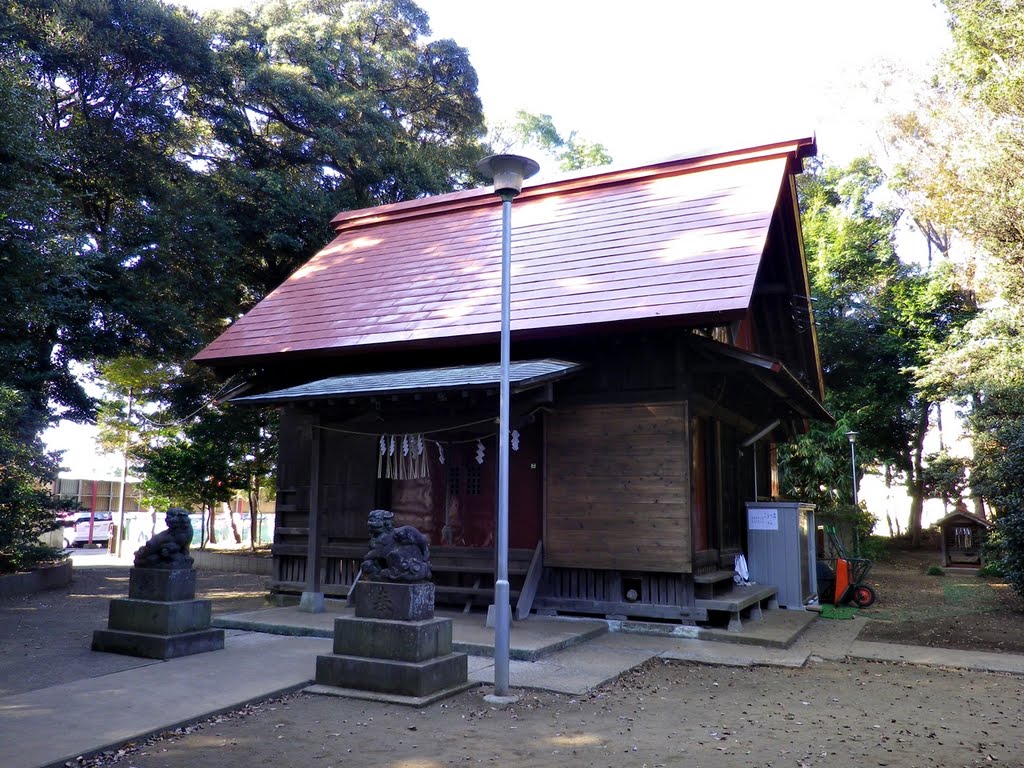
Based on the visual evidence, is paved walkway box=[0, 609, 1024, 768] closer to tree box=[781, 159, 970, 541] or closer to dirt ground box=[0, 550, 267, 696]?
dirt ground box=[0, 550, 267, 696]

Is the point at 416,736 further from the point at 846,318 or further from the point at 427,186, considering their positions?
the point at 846,318

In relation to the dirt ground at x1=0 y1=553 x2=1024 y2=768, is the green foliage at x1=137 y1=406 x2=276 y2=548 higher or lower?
higher

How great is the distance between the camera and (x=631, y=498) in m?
9.50

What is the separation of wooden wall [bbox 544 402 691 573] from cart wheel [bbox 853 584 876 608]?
5240mm

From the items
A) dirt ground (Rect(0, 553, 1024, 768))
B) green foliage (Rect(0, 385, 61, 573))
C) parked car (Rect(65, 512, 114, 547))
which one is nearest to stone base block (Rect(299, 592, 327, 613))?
dirt ground (Rect(0, 553, 1024, 768))

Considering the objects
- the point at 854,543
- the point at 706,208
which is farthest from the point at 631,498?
the point at 854,543

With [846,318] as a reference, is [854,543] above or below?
below

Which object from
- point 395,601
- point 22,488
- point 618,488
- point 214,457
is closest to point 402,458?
point 618,488

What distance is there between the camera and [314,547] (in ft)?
35.3

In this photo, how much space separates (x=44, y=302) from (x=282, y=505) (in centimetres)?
571

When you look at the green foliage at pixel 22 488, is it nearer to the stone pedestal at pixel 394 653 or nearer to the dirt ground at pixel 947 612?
the stone pedestal at pixel 394 653

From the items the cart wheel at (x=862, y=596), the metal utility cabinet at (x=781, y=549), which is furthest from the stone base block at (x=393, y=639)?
the cart wheel at (x=862, y=596)

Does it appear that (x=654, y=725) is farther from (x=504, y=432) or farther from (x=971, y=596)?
(x=971, y=596)

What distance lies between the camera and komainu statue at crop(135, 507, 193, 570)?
7910 millimetres
